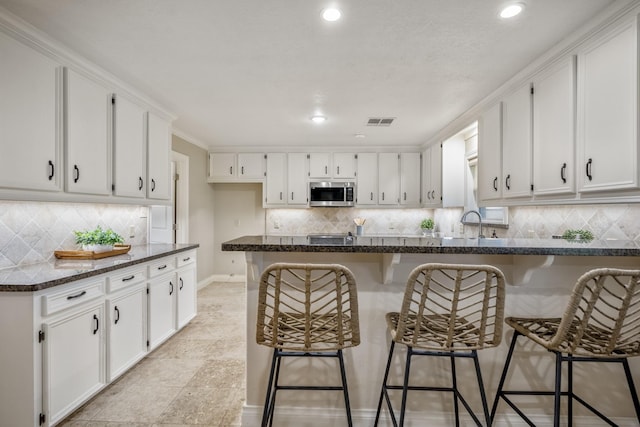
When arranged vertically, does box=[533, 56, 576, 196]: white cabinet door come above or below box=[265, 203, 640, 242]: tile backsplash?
above

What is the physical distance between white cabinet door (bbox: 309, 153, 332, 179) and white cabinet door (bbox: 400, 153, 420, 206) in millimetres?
1209

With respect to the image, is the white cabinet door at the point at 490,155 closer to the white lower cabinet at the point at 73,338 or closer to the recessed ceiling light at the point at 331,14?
the recessed ceiling light at the point at 331,14

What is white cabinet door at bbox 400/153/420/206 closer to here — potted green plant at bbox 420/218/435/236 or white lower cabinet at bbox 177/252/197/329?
potted green plant at bbox 420/218/435/236

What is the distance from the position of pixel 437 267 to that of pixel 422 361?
2.80 ft

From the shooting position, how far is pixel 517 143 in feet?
Result: 8.25

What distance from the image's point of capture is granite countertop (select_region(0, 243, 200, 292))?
5.29ft

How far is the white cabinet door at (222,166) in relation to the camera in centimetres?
523

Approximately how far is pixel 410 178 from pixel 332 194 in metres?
1.30

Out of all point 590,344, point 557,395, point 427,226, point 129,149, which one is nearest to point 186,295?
point 129,149

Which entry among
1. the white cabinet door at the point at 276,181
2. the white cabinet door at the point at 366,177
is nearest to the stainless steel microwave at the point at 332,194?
the white cabinet door at the point at 366,177

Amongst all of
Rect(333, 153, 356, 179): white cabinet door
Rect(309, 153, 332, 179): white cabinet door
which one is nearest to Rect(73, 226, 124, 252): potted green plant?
Rect(309, 153, 332, 179): white cabinet door

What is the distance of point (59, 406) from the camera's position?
5.87 ft

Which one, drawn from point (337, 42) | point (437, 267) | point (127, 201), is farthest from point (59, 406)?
point (337, 42)

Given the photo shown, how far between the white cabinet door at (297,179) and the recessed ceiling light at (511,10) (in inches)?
144
